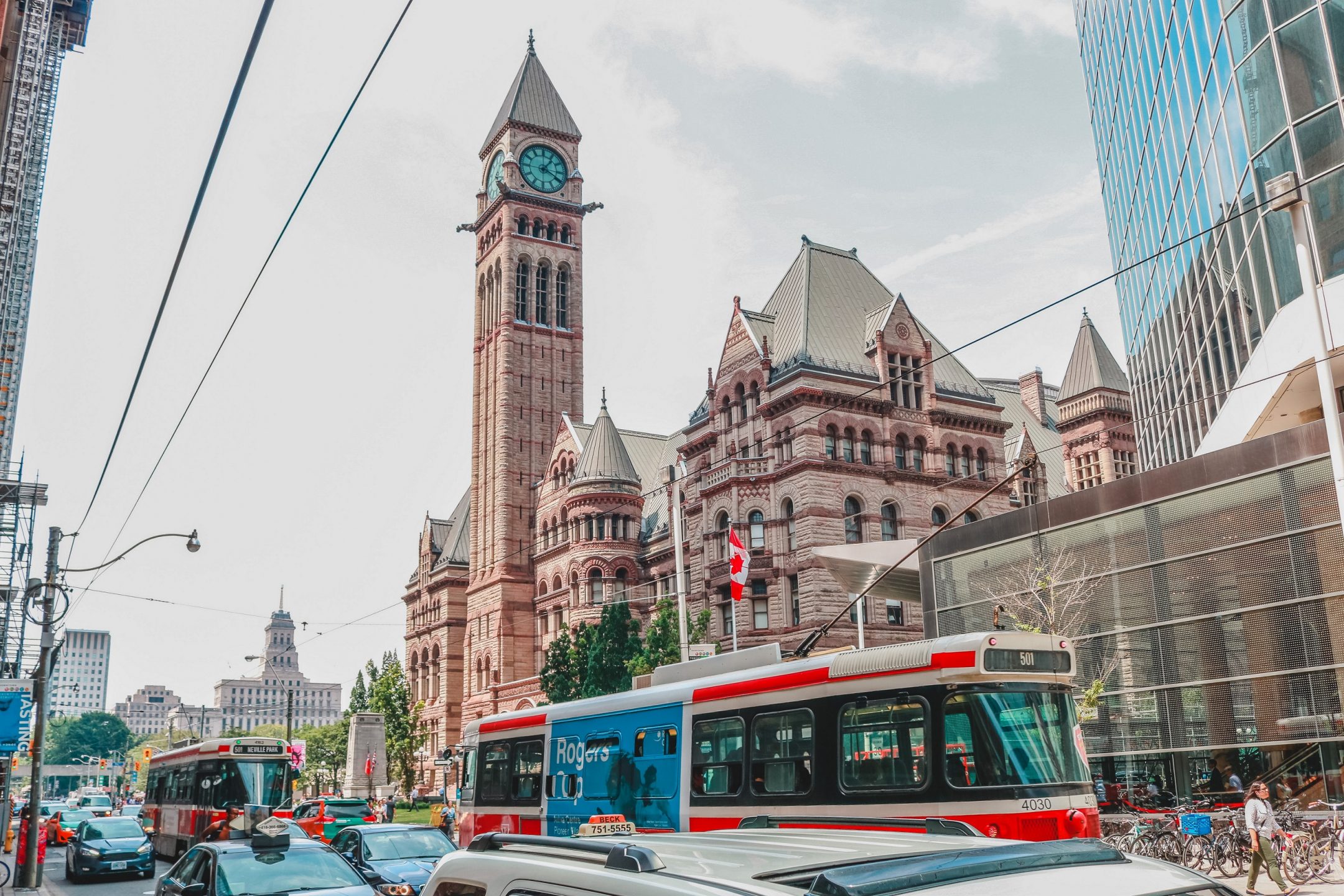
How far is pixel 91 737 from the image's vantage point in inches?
6998

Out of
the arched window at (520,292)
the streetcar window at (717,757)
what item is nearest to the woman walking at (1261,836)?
the streetcar window at (717,757)

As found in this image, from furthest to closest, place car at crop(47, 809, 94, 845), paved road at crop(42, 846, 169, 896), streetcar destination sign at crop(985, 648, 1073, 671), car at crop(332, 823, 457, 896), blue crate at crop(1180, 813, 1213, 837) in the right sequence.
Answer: car at crop(47, 809, 94, 845) → paved road at crop(42, 846, 169, 896) → blue crate at crop(1180, 813, 1213, 837) → car at crop(332, 823, 457, 896) → streetcar destination sign at crop(985, 648, 1073, 671)

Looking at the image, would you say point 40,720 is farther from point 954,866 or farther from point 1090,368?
point 1090,368

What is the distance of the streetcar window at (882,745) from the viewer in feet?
42.0

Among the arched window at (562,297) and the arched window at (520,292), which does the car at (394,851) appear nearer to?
the arched window at (520,292)

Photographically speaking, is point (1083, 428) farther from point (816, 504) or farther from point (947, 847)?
point (947, 847)

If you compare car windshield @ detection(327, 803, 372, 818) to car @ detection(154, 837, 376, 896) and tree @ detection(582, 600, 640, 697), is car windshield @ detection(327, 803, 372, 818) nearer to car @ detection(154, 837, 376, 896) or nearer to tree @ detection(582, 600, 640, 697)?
car @ detection(154, 837, 376, 896)

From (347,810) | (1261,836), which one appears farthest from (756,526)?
(1261,836)

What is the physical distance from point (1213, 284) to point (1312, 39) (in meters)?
7.93

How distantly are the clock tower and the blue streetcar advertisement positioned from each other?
57155 millimetres

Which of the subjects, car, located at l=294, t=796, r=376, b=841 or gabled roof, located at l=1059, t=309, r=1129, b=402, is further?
gabled roof, located at l=1059, t=309, r=1129, b=402

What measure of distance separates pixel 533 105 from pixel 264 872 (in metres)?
80.5

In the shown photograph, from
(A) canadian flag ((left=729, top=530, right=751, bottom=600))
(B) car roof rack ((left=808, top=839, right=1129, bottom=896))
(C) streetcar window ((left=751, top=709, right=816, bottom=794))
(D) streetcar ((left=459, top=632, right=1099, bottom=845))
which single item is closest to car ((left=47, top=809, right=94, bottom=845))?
(A) canadian flag ((left=729, top=530, right=751, bottom=600))

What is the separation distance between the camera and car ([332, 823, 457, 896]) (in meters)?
15.6
